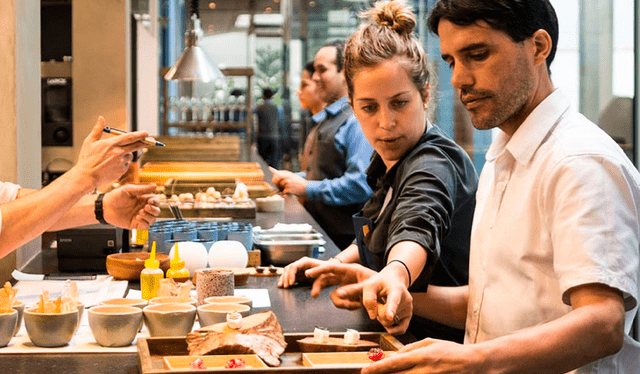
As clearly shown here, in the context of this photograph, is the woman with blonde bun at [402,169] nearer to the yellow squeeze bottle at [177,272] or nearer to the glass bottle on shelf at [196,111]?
the yellow squeeze bottle at [177,272]

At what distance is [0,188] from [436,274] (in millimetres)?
1589

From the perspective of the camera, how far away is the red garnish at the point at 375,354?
5.06ft

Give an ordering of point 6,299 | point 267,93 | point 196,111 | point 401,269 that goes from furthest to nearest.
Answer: point 267,93 < point 196,111 < point 6,299 < point 401,269

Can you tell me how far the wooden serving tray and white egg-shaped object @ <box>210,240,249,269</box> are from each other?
1179 mm

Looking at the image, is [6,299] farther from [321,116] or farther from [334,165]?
[321,116]

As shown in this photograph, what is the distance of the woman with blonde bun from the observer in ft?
6.69

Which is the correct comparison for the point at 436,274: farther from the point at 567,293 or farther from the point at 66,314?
the point at 66,314

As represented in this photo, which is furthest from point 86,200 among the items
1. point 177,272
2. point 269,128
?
point 269,128

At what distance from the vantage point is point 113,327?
6.06ft

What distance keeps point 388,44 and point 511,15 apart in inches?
32.9

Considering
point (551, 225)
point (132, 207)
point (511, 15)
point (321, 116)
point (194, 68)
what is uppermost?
point (194, 68)

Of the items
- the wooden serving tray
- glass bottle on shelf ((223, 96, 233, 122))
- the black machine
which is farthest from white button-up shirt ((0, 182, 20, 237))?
glass bottle on shelf ((223, 96, 233, 122))

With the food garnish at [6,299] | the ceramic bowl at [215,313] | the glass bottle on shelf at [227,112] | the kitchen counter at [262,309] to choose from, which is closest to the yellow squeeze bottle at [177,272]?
the kitchen counter at [262,309]

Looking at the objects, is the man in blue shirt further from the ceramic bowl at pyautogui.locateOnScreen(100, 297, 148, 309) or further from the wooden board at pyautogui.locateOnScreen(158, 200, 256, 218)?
the ceramic bowl at pyautogui.locateOnScreen(100, 297, 148, 309)
